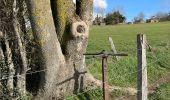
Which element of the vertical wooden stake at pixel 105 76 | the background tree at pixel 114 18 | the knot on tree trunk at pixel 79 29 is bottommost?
the background tree at pixel 114 18

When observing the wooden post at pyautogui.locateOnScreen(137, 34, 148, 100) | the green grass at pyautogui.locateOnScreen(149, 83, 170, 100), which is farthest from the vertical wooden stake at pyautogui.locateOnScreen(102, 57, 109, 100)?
Result: the green grass at pyautogui.locateOnScreen(149, 83, 170, 100)

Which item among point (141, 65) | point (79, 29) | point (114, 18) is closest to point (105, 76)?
point (141, 65)

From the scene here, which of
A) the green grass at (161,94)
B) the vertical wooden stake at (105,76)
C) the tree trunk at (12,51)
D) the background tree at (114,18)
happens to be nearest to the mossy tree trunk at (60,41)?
the tree trunk at (12,51)

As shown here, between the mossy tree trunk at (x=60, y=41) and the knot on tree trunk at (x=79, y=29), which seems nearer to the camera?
the mossy tree trunk at (x=60, y=41)

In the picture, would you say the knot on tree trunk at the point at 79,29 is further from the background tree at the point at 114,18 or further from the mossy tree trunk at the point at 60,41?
the background tree at the point at 114,18

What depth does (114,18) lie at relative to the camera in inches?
4171

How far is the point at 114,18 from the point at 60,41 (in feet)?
317

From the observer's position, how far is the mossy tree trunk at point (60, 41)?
881 centimetres

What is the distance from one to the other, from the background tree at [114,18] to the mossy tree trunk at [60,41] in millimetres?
94627

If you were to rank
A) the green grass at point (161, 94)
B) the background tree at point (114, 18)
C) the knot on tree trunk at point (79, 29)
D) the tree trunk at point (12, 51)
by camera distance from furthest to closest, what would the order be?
1. the background tree at point (114, 18)
2. the green grass at point (161, 94)
3. the knot on tree trunk at point (79, 29)
4. the tree trunk at point (12, 51)

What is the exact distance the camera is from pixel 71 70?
1021 centimetres

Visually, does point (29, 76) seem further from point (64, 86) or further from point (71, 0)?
point (71, 0)

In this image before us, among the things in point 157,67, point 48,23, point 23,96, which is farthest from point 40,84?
point 157,67

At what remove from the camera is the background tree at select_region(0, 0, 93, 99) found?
29.3 feet
